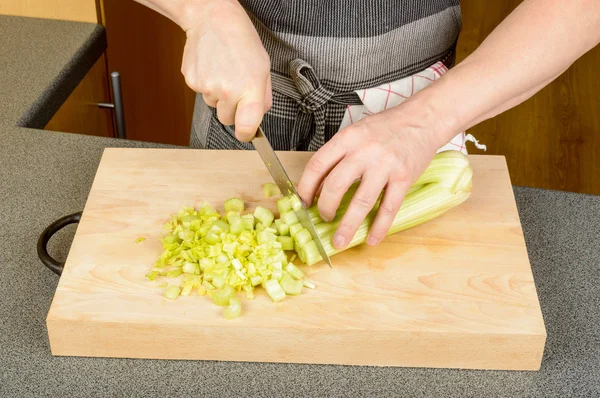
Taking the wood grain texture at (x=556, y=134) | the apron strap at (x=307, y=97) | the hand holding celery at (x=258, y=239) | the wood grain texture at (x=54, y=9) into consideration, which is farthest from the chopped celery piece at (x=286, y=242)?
the wood grain texture at (x=556, y=134)

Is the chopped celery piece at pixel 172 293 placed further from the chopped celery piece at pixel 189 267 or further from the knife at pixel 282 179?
the knife at pixel 282 179

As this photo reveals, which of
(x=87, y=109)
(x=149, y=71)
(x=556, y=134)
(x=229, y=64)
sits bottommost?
(x=556, y=134)

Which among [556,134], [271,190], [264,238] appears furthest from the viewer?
[556,134]

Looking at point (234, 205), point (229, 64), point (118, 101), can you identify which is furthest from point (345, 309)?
point (118, 101)

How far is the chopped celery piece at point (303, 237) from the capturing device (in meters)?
1.16

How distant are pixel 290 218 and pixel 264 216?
0.15 feet

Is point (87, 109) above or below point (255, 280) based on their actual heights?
below

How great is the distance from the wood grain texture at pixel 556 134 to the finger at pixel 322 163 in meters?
2.04

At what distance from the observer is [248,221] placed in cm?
119

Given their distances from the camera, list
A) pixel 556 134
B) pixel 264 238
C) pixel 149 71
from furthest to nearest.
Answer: pixel 556 134 < pixel 149 71 < pixel 264 238

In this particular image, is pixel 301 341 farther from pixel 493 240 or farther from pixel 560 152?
pixel 560 152

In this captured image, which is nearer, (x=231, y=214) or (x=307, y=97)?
(x=231, y=214)

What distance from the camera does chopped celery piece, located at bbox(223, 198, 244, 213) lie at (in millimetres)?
1252

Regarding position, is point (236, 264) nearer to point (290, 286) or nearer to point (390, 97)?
point (290, 286)
